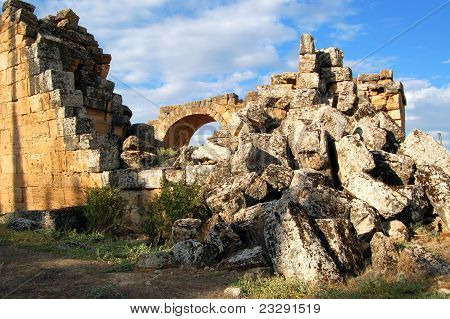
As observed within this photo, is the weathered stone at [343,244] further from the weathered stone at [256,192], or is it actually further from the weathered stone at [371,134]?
the weathered stone at [371,134]

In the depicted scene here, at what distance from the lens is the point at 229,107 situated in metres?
18.8

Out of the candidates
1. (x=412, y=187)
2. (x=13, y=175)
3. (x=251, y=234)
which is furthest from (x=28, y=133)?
(x=412, y=187)

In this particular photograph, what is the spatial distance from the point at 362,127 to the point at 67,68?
744 cm

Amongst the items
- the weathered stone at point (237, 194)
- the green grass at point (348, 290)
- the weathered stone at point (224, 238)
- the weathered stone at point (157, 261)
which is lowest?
the green grass at point (348, 290)

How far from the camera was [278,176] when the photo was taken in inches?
300

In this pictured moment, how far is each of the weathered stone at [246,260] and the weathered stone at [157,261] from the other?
0.70m

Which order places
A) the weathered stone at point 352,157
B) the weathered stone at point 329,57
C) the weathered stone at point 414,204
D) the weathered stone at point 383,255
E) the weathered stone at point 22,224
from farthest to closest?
the weathered stone at point 329,57, the weathered stone at point 22,224, the weathered stone at point 352,157, the weathered stone at point 414,204, the weathered stone at point 383,255

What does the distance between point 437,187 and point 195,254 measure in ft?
14.0

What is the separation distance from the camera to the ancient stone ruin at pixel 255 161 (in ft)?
18.1

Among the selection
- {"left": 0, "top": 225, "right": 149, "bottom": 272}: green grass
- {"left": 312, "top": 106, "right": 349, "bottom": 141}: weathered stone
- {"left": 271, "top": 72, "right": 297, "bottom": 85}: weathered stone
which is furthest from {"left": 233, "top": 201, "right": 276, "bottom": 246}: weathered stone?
{"left": 271, "top": 72, "right": 297, "bottom": 85}: weathered stone

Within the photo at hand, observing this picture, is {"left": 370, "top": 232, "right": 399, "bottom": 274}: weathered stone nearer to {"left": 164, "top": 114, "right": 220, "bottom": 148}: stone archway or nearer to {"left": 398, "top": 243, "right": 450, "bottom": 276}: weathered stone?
{"left": 398, "top": 243, "right": 450, "bottom": 276}: weathered stone

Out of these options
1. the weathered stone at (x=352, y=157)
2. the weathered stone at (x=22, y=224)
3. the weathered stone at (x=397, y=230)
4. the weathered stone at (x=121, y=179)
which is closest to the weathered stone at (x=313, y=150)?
the weathered stone at (x=352, y=157)

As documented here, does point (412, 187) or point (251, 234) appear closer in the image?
point (251, 234)
